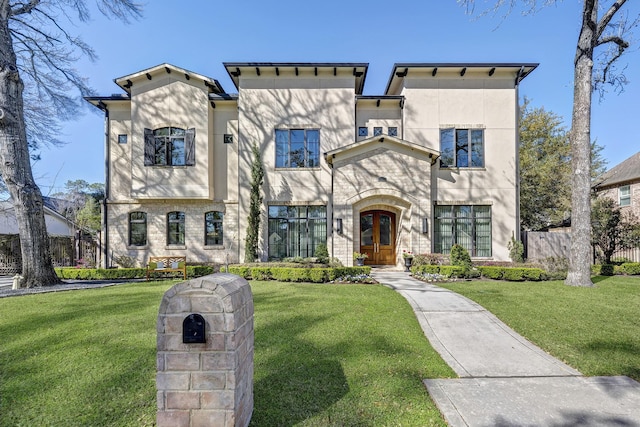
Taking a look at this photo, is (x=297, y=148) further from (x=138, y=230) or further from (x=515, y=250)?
(x=515, y=250)

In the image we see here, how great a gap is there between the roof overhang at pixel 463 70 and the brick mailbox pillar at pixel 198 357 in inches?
545

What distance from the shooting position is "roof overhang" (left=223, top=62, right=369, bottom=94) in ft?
43.0

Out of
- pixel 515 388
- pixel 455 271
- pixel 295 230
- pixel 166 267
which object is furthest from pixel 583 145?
pixel 166 267

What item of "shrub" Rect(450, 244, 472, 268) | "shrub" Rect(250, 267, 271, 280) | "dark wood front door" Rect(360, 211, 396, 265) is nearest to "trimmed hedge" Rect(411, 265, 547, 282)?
"shrub" Rect(450, 244, 472, 268)

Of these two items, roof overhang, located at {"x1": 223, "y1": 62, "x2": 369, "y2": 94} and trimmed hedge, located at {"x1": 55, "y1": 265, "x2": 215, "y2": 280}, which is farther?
roof overhang, located at {"x1": 223, "y1": 62, "x2": 369, "y2": 94}

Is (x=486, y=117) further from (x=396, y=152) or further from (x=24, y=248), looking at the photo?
(x=24, y=248)

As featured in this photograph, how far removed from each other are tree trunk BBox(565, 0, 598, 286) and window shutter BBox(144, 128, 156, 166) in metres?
16.6

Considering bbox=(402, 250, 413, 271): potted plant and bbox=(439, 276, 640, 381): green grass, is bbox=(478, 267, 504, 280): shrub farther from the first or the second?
bbox=(402, 250, 413, 271): potted plant

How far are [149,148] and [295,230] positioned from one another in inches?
302

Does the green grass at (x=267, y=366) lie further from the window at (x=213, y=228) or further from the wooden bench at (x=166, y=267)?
the window at (x=213, y=228)

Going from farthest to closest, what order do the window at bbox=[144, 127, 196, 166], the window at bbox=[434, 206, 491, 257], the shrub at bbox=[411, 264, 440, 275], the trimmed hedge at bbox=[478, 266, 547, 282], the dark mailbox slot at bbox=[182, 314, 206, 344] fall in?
the window at bbox=[144, 127, 196, 166], the window at bbox=[434, 206, 491, 257], the shrub at bbox=[411, 264, 440, 275], the trimmed hedge at bbox=[478, 266, 547, 282], the dark mailbox slot at bbox=[182, 314, 206, 344]

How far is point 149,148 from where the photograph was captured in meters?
13.5

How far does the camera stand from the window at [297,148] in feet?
44.8

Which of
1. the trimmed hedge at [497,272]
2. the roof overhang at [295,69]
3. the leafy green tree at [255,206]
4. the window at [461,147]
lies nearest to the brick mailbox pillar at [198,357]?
the trimmed hedge at [497,272]
